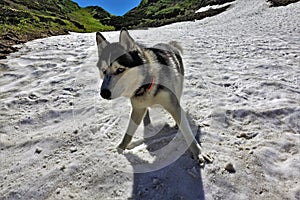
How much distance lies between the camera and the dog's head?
139 inches

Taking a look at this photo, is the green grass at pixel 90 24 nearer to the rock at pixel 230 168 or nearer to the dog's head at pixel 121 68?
the dog's head at pixel 121 68

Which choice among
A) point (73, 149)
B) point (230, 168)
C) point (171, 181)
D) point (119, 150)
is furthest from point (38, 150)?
point (230, 168)

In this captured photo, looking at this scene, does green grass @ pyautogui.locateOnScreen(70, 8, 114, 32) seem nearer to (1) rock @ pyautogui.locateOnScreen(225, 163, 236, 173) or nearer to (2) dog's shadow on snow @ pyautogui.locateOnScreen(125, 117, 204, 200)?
(2) dog's shadow on snow @ pyautogui.locateOnScreen(125, 117, 204, 200)

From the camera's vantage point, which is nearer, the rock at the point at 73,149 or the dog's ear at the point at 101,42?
the dog's ear at the point at 101,42

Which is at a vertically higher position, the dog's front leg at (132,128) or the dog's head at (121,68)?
the dog's head at (121,68)

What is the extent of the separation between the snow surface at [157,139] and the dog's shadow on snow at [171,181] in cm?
1

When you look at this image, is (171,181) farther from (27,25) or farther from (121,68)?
(27,25)

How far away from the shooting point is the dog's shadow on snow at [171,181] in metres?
3.44

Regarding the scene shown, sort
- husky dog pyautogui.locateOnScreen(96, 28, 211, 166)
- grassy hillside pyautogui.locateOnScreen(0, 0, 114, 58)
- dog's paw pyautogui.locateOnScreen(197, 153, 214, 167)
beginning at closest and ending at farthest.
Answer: husky dog pyautogui.locateOnScreen(96, 28, 211, 166)
dog's paw pyautogui.locateOnScreen(197, 153, 214, 167)
grassy hillside pyautogui.locateOnScreen(0, 0, 114, 58)

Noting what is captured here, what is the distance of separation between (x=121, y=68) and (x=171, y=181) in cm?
169

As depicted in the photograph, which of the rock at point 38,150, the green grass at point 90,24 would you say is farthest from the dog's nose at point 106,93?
the green grass at point 90,24

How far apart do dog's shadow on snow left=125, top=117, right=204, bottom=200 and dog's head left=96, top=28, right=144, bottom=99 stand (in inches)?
46.9

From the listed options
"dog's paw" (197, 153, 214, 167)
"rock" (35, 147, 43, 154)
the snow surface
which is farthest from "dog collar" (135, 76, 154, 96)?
"rock" (35, 147, 43, 154)

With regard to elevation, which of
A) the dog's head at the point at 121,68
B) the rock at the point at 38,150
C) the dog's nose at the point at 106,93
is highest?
the dog's head at the point at 121,68
